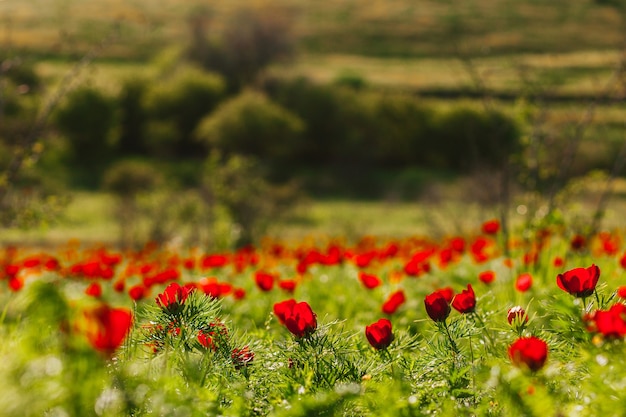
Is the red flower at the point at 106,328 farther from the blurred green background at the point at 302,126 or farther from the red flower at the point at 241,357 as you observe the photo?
the blurred green background at the point at 302,126

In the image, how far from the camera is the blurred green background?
6.66 metres

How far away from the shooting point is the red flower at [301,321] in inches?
96.0

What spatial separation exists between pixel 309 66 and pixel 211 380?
2926 inches

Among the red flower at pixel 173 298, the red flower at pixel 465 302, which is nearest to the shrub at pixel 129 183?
the red flower at pixel 173 298

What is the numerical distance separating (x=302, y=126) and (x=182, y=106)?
8.26 meters

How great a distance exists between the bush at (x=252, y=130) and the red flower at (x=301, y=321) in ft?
131

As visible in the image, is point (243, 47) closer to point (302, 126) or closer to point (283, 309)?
point (302, 126)

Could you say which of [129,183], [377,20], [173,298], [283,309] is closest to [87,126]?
[129,183]

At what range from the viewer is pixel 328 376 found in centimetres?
244

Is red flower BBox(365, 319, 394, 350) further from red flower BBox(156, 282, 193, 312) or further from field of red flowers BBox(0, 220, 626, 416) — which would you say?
red flower BBox(156, 282, 193, 312)

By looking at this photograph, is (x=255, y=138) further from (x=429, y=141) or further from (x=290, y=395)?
(x=290, y=395)

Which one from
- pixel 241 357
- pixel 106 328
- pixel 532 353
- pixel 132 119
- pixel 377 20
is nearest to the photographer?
pixel 106 328

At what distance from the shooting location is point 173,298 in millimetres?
2574

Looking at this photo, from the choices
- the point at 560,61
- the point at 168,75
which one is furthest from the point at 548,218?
the point at 168,75
